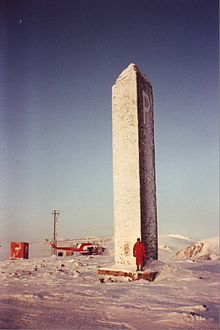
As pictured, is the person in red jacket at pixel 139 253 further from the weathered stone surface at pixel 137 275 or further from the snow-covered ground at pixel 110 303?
the snow-covered ground at pixel 110 303

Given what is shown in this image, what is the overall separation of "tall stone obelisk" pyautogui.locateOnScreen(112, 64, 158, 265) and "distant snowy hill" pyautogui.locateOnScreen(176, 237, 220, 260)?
7.32m

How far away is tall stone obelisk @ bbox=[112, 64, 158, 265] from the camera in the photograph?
8.79 m

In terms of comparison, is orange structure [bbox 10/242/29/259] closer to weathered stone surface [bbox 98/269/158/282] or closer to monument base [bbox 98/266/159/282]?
monument base [bbox 98/266/159/282]

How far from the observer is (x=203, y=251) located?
1608cm

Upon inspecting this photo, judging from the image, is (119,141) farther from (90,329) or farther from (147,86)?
(90,329)

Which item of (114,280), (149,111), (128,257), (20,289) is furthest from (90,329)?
(149,111)

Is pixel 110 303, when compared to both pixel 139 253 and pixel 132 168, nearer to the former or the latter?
pixel 139 253

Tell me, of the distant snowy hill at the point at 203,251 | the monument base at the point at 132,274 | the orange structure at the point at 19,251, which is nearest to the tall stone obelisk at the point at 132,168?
the monument base at the point at 132,274

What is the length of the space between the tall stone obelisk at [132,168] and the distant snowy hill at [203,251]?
24.0 ft

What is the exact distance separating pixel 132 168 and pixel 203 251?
9.72 m

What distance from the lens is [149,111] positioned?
9.85 metres

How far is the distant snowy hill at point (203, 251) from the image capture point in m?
15.3

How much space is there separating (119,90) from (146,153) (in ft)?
7.82

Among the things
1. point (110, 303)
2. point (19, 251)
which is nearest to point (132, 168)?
→ point (110, 303)
